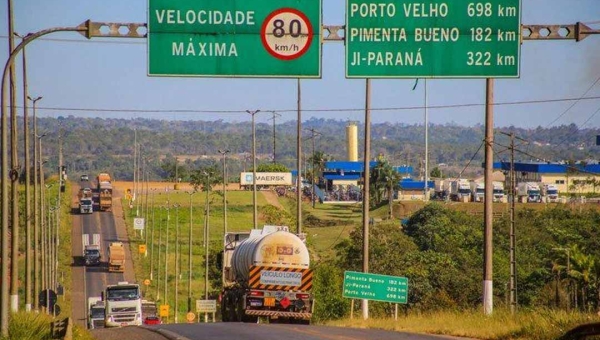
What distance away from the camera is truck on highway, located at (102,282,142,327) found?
5656cm

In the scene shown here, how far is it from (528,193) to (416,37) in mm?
129750

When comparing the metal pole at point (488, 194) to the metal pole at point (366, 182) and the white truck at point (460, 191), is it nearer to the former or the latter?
the metal pole at point (366, 182)

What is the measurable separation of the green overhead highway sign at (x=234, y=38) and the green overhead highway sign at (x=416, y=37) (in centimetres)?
98

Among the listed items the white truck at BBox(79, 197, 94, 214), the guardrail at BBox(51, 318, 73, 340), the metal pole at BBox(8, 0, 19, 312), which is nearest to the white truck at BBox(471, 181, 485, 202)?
the white truck at BBox(79, 197, 94, 214)

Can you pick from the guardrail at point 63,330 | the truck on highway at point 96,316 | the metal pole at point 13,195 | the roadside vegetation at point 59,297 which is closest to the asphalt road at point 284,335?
the guardrail at point 63,330

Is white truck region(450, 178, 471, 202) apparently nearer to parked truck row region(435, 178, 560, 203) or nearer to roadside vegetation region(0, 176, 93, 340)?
parked truck row region(435, 178, 560, 203)

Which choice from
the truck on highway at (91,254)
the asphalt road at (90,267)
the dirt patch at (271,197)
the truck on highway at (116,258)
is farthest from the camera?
the dirt patch at (271,197)

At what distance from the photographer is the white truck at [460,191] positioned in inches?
6294

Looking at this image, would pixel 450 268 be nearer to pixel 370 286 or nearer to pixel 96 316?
pixel 96 316

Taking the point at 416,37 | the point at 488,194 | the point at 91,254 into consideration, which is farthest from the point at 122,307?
the point at 91,254

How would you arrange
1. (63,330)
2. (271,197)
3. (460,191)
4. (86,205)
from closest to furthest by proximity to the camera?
(63,330) → (86,205) → (271,197) → (460,191)

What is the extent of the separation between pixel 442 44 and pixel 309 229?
101703 mm

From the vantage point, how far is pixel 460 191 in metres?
162

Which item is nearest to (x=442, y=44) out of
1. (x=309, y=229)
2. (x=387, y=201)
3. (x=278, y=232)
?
(x=278, y=232)
